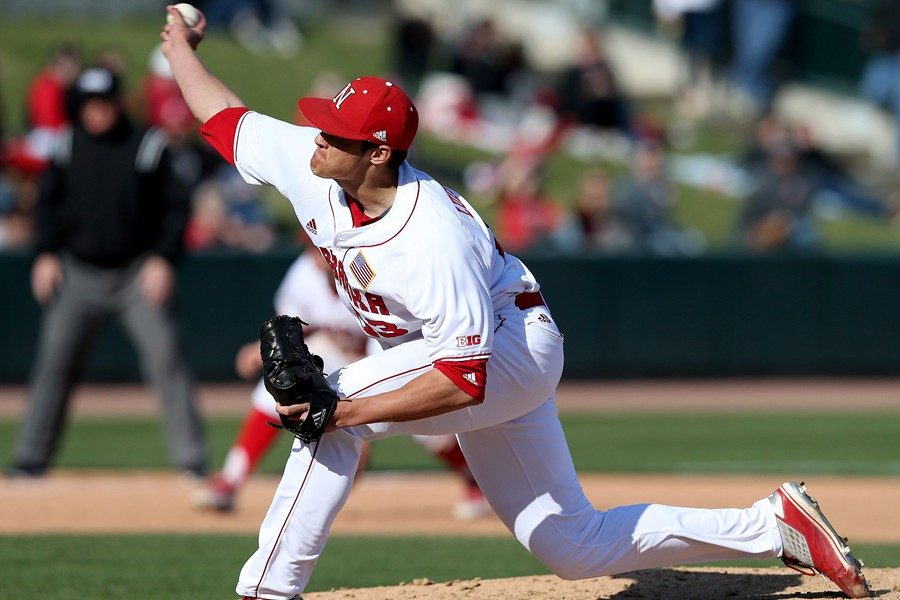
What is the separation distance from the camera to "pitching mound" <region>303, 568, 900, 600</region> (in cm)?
511

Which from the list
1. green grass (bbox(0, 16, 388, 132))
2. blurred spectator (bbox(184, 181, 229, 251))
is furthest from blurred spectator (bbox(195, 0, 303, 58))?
blurred spectator (bbox(184, 181, 229, 251))

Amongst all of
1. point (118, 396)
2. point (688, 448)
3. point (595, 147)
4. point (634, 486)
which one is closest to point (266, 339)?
point (634, 486)

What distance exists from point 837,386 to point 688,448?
3.98 meters

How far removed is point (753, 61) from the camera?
18594 millimetres

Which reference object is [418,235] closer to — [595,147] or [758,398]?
[758,398]

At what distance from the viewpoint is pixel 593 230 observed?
1440 centimetres

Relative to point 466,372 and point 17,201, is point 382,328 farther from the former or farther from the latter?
point 17,201

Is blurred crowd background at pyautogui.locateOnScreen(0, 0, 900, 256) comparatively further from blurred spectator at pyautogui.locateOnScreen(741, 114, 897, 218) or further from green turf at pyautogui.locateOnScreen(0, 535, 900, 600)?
green turf at pyautogui.locateOnScreen(0, 535, 900, 600)

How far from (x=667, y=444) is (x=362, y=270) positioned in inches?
292

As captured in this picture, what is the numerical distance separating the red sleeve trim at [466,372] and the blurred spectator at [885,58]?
1480 centimetres

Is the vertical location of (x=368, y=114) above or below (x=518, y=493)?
above

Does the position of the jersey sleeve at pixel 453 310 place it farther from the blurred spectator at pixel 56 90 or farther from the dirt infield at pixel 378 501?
the blurred spectator at pixel 56 90

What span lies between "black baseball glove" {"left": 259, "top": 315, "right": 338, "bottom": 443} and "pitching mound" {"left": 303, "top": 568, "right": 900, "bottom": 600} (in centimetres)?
110

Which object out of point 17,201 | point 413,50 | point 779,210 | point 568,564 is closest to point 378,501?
point 568,564
